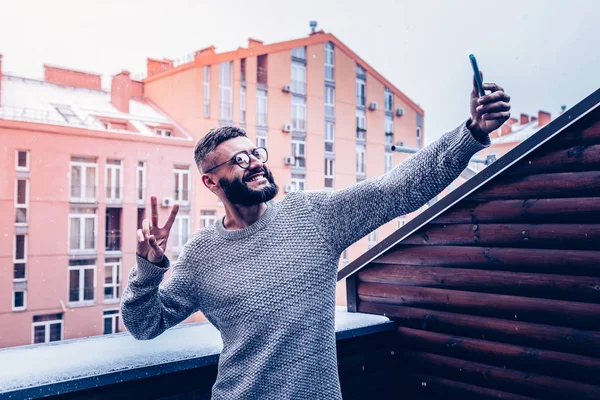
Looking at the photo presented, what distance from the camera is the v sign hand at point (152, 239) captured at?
3.58ft

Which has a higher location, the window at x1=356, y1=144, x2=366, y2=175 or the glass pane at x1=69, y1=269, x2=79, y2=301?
the window at x1=356, y1=144, x2=366, y2=175

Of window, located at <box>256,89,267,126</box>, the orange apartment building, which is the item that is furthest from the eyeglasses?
window, located at <box>256,89,267,126</box>

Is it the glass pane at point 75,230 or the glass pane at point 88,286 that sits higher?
the glass pane at point 75,230

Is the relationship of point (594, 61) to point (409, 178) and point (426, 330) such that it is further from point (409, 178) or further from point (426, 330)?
point (409, 178)

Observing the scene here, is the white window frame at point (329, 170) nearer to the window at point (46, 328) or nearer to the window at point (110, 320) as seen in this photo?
the window at point (110, 320)

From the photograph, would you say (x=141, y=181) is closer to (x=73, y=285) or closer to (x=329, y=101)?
(x=73, y=285)

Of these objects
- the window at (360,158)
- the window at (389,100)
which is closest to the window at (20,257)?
the window at (360,158)

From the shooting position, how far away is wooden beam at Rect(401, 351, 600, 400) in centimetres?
189

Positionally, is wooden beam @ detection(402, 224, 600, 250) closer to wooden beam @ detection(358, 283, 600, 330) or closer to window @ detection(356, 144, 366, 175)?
wooden beam @ detection(358, 283, 600, 330)

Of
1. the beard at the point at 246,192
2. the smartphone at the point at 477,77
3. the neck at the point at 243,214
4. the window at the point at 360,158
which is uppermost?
the window at the point at 360,158

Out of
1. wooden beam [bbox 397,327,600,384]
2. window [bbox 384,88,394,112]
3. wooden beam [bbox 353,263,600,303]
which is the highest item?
window [bbox 384,88,394,112]

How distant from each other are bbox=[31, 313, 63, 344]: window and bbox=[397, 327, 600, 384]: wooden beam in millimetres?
2514

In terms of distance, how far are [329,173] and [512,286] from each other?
109 inches

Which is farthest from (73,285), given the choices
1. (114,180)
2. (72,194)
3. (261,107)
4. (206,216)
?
(261,107)
